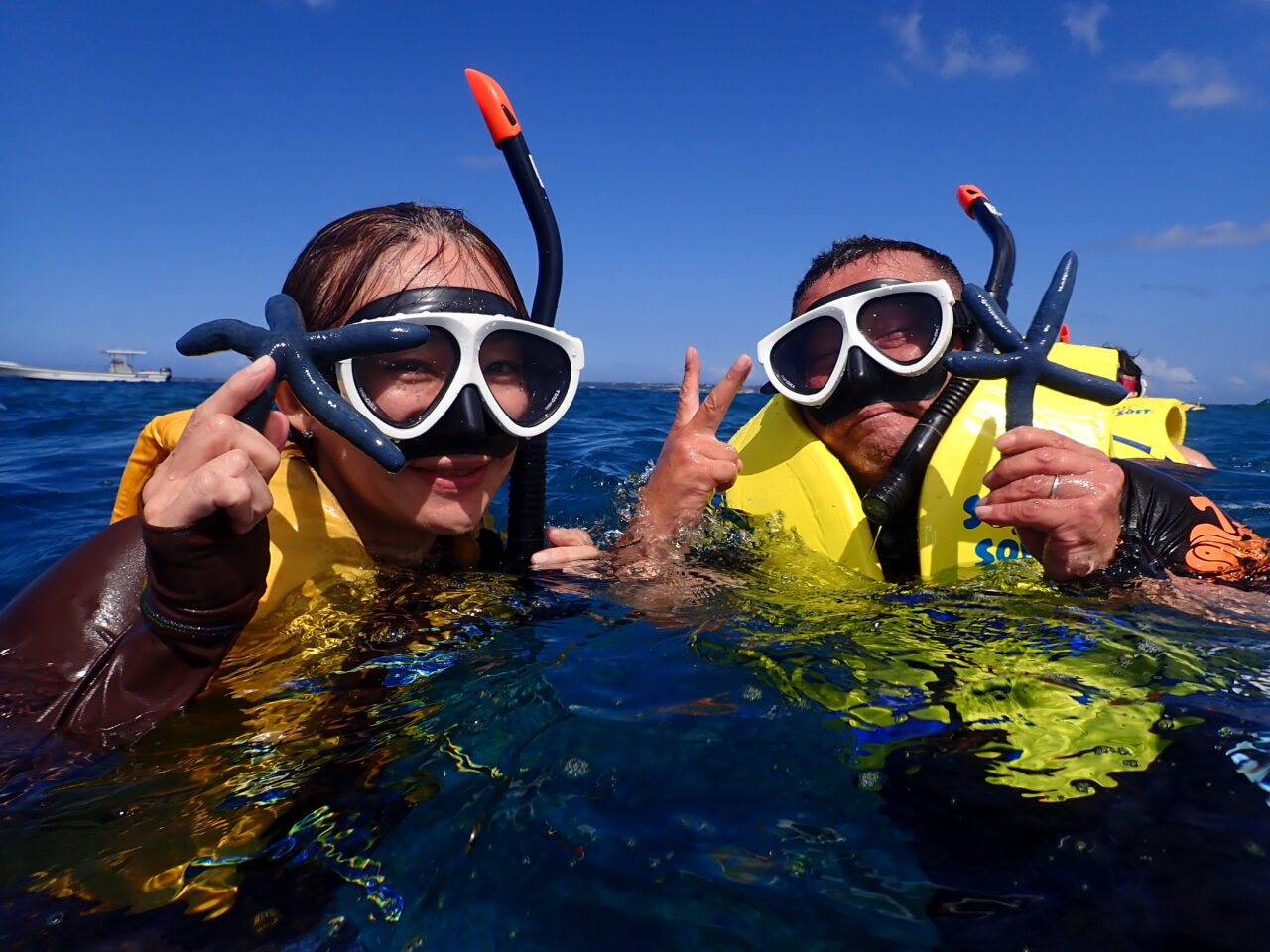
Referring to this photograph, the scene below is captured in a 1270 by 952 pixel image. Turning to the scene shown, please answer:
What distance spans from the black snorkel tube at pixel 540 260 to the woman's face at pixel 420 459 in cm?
43

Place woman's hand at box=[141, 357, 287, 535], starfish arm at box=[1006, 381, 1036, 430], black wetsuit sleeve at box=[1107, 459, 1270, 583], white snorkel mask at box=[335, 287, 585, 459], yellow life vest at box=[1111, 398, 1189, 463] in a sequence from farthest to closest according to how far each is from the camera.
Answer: yellow life vest at box=[1111, 398, 1189, 463], black wetsuit sleeve at box=[1107, 459, 1270, 583], starfish arm at box=[1006, 381, 1036, 430], white snorkel mask at box=[335, 287, 585, 459], woman's hand at box=[141, 357, 287, 535]

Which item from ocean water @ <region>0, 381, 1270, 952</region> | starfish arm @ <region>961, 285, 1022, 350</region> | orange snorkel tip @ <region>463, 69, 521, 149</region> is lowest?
A: ocean water @ <region>0, 381, 1270, 952</region>

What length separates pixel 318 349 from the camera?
5.40 ft

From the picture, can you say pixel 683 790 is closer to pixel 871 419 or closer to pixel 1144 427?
pixel 871 419

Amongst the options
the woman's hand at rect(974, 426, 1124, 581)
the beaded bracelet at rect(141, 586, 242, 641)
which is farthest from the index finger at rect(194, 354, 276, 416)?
the woman's hand at rect(974, 426, 1124, 581)

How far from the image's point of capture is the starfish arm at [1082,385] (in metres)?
2.20

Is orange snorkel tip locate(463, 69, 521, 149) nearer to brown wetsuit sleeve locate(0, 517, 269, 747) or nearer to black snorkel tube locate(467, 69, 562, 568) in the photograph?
black snorkel tube locate(467, 69, 562, 568)

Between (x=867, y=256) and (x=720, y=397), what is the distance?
1323 mm

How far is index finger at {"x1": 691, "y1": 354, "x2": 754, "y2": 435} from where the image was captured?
2676 millimetres

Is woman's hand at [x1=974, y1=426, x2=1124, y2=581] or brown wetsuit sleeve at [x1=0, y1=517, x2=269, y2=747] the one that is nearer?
brown wetsuit sleeve at [x1=0, y1=517, x2=269, y2=747]

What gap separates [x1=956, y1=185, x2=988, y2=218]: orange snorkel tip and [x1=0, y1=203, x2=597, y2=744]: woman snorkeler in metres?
2.43

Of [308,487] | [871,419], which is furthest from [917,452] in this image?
[308,487]

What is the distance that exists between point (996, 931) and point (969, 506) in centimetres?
221

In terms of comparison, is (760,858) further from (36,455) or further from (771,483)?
(36,455)
